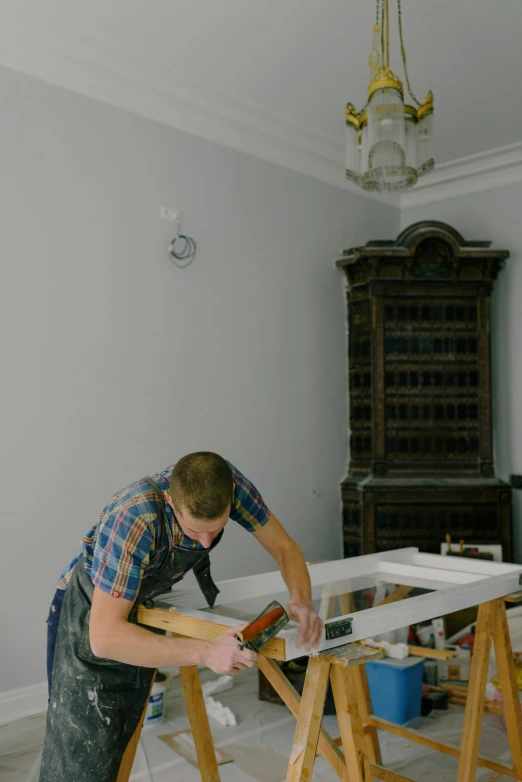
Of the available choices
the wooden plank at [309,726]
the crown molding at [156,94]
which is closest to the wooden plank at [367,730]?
the wooden plank at [309,726]

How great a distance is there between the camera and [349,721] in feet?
5.81

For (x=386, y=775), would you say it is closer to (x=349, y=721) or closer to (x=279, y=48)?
(x=349, y=721)

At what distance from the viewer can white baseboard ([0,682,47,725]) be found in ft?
10.5

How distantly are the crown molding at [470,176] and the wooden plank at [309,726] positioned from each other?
13.6 feet

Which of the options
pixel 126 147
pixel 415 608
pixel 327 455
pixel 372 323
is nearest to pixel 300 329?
pixel 372 323

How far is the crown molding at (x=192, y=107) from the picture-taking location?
3.38m

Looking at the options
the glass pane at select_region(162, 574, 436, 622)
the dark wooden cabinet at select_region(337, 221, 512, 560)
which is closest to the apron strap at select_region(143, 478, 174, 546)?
the glass pane at select_region(162, 574, 436, 622)

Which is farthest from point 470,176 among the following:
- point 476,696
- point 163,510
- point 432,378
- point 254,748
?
point 163,510

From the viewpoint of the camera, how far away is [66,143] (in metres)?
3.54

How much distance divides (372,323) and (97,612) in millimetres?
3311

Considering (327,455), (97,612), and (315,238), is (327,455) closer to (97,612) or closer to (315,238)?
(315,238)

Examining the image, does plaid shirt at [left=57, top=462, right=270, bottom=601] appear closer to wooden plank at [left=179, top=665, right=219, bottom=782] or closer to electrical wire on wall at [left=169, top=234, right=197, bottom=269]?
wooden plank at [left=179, top=665, right=219, bottom=782]

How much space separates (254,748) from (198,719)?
33.4 inches

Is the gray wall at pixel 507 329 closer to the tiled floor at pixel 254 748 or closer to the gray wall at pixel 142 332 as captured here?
the gray wall at pixel 142 332
